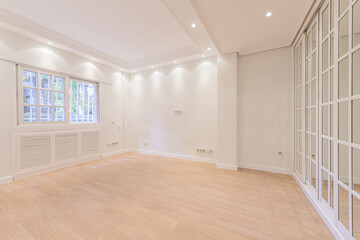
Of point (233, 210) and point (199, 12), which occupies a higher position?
point (199, 12)

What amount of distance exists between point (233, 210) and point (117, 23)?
4014mm

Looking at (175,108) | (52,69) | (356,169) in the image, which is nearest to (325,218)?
(356,169)

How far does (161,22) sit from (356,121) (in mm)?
3364

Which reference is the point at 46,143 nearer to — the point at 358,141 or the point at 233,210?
the point at 233,210

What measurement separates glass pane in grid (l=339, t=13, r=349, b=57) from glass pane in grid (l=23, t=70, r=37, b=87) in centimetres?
551

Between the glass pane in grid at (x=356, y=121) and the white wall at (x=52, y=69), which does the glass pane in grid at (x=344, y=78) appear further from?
the white wall at (x=52, y=69)

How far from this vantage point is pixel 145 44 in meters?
4.01

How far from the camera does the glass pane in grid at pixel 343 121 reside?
1.57m

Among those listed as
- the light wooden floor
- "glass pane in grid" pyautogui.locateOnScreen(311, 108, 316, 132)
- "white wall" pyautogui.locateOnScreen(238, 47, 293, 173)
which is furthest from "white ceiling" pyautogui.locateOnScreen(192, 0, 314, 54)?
the light wooden floor

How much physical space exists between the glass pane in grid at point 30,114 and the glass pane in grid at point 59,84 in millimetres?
740

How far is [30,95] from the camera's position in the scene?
134 inches

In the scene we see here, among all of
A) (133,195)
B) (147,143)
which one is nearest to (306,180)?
(133,195)

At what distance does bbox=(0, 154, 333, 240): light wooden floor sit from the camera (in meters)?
1.67

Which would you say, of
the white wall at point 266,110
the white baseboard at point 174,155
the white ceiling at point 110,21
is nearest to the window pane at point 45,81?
the white ceiling at point 110,21
